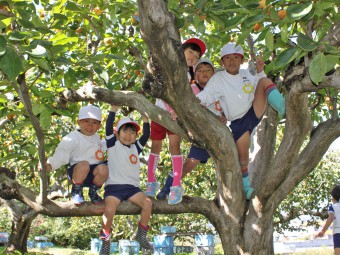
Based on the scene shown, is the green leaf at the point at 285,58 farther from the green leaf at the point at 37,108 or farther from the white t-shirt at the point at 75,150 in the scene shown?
the white t-shirt at the point at 75,150

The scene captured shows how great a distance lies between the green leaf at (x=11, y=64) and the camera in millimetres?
2898

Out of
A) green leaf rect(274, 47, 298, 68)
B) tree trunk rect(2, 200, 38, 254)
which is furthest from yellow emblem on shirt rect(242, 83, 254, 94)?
tree trunk rect(2, 200, 38, 254)

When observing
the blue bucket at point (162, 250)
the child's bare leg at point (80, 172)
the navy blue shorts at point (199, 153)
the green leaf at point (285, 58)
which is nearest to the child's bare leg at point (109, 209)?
the child's bare leg at point (80, 172)

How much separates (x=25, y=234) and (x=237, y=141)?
755 centimetres

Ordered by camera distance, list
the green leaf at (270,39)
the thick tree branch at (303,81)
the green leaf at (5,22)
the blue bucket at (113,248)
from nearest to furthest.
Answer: the green leaf at (5,22) → the green leaf at (270,39) → the thick tree branch at (303,81) → the blue bucket at (113,248)

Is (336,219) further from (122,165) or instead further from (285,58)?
(285,58)

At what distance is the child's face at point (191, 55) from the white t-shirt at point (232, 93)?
0.51 metres

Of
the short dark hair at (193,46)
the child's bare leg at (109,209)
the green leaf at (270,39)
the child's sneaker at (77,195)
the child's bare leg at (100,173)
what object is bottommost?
the child's bare leg at (109,209)

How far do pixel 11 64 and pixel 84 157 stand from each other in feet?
7.28

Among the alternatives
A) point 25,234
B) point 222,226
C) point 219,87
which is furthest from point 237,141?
point 25,234

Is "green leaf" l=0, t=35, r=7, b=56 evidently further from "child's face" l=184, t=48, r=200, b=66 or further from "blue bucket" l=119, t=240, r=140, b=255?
"blue bucket" l=119, t=240, r=140, b=255

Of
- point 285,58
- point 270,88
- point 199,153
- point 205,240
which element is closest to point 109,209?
point 199,153

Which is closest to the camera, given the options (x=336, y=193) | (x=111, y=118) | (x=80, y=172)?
(x=80, y=172)

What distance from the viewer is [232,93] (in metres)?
4.77
